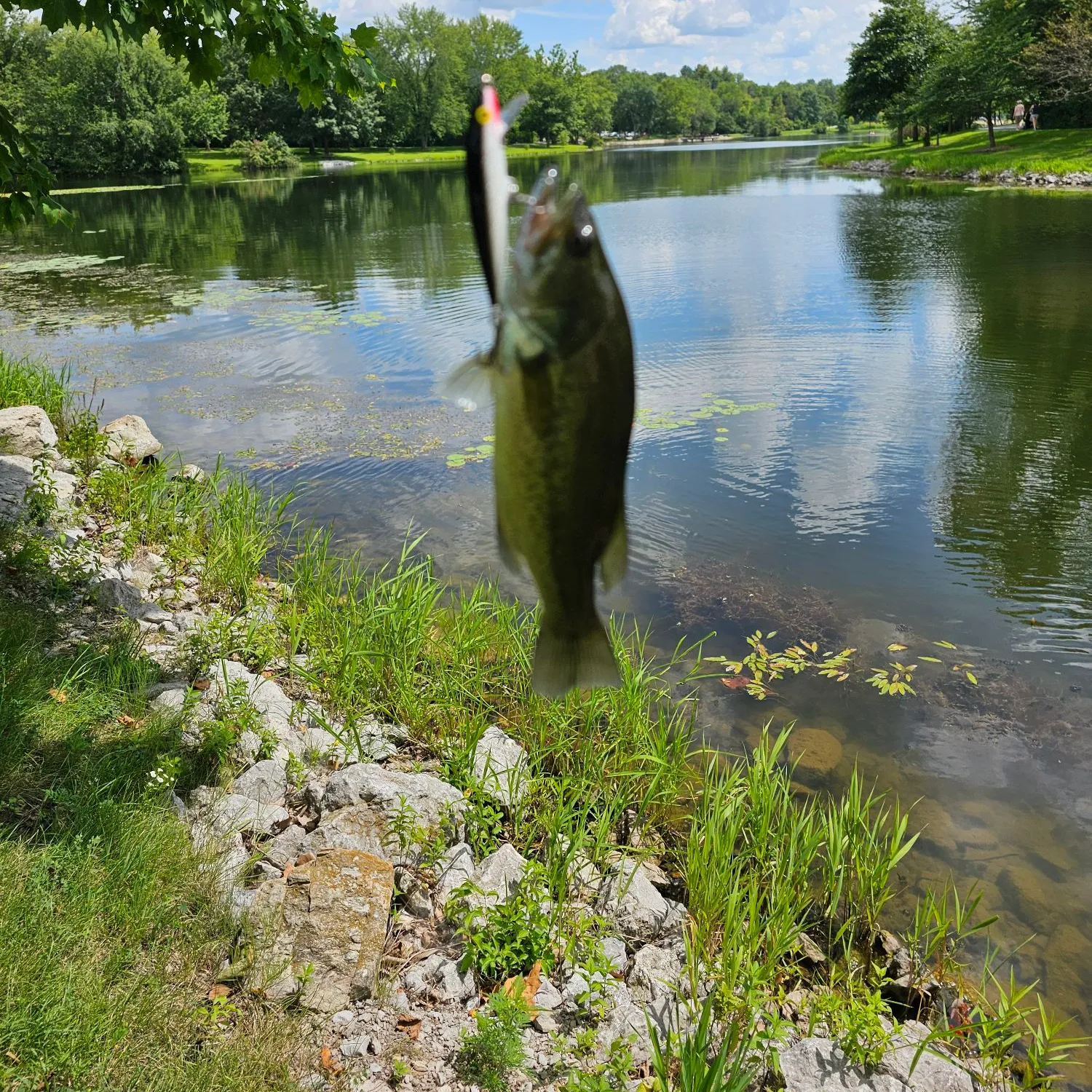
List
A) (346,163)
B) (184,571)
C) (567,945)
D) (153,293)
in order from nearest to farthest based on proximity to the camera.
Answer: (567,945)
(184,571)
(153,293)
(346,163)

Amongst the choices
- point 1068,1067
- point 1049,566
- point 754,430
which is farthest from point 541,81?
point 754,430

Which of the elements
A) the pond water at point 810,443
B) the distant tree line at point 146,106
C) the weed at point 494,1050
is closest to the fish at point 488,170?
the weed at point 494,1050

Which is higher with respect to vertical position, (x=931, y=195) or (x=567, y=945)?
(x=931, y=195)

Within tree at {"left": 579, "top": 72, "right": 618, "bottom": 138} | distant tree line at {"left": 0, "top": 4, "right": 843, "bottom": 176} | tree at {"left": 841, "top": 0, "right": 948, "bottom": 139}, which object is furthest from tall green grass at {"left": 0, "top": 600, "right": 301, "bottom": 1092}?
tree at {"left": 841, "top": 0, "right": 948, "bottom": 139}

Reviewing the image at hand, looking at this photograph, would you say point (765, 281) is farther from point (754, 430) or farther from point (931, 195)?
point (931, 195)

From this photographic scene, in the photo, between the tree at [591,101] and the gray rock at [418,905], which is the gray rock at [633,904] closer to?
the gray rock at [418,905]

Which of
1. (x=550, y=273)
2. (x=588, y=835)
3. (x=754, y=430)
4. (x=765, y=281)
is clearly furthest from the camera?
(x=765, y=281)

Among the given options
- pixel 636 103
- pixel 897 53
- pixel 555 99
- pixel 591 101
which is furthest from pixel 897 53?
pixel 555 99

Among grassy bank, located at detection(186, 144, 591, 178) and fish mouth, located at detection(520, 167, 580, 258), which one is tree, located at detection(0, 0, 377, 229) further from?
grassy bank, located at detection(186, 144, 591, 178)

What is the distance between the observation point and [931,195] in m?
34.4

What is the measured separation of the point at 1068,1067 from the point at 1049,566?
5.32 meters

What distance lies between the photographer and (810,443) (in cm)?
1102

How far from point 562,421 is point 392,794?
3.83m

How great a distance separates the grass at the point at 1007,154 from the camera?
37062 mm
